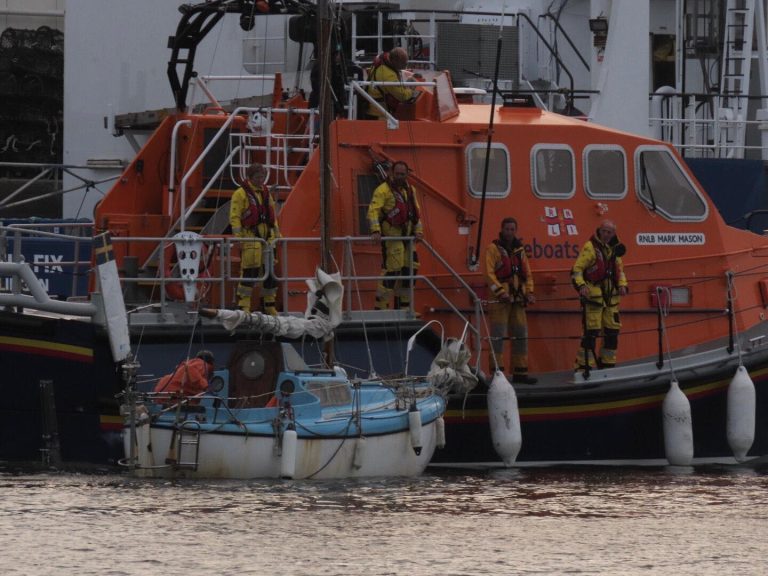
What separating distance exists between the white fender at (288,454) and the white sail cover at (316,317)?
0.95 meters

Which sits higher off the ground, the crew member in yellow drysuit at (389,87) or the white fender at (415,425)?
the crew member in yellow drysuit at (389,87)

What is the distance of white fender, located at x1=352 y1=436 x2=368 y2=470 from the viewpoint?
41.0ft

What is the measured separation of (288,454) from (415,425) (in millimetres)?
1051

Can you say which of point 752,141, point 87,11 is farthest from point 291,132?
point 87,11

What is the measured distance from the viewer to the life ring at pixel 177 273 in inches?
532

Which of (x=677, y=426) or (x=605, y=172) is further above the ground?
(x=605, y=172)

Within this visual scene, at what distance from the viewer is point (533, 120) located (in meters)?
14.5

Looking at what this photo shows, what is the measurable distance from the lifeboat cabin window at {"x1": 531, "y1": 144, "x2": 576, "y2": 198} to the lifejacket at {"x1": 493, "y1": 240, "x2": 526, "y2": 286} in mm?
833

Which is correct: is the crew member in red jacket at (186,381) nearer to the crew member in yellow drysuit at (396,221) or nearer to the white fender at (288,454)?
the white fender at (288,454)

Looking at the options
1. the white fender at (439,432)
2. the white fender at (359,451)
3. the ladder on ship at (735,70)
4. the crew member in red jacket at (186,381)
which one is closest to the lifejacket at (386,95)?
the white fender at (439,432)

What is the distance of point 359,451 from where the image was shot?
12.5 m

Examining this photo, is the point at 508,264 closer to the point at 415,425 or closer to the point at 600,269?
the point at 600,269

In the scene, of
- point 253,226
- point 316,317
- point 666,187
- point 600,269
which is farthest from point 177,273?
point 666,187

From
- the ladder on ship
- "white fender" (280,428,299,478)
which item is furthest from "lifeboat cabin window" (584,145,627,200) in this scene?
the ladder on ship
